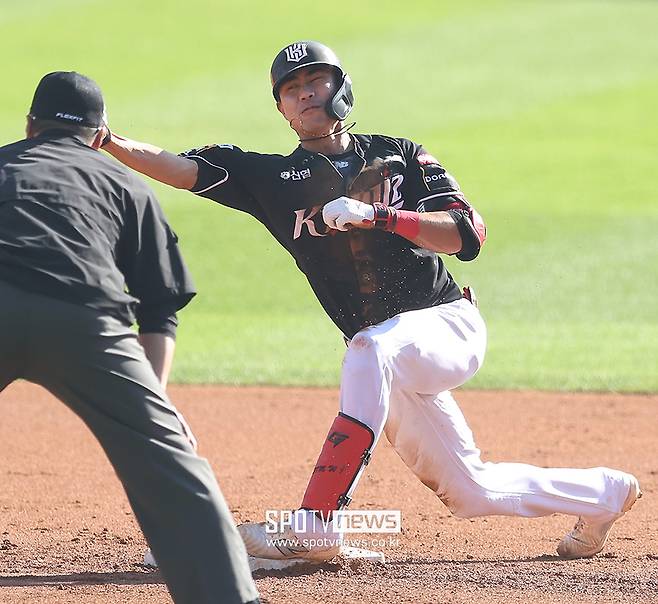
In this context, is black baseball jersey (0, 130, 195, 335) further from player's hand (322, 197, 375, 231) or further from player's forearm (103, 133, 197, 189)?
player's forearm (103, 133, 197, 189)

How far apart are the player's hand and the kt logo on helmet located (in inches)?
33.5

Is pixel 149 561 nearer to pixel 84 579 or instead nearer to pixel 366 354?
pixel 84 579

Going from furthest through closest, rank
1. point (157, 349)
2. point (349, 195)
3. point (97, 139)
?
point (349, 195), point (97, 139), point (157, 349)

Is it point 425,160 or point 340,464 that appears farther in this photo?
point 425,160

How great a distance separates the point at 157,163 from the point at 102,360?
1.70 m

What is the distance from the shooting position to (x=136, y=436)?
3707 millimetres

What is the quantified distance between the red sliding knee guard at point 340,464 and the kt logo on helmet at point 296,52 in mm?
1583

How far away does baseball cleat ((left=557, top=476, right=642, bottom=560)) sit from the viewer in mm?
5312

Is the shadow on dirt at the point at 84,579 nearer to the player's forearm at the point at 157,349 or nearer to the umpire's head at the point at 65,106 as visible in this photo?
the player's forearm at the point at 157,349

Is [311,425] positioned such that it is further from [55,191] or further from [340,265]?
[55,191]

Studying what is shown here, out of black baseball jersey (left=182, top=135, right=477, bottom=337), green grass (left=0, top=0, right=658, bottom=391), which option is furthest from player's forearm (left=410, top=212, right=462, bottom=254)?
green grass (left=0, top=0, right=658, bottom=391)

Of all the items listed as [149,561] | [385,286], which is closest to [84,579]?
[149,561]

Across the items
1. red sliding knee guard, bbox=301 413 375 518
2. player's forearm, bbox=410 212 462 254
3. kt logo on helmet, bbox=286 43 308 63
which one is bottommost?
red sliding knee guard, bbox=301 413 375 518

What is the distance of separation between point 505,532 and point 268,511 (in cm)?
124
